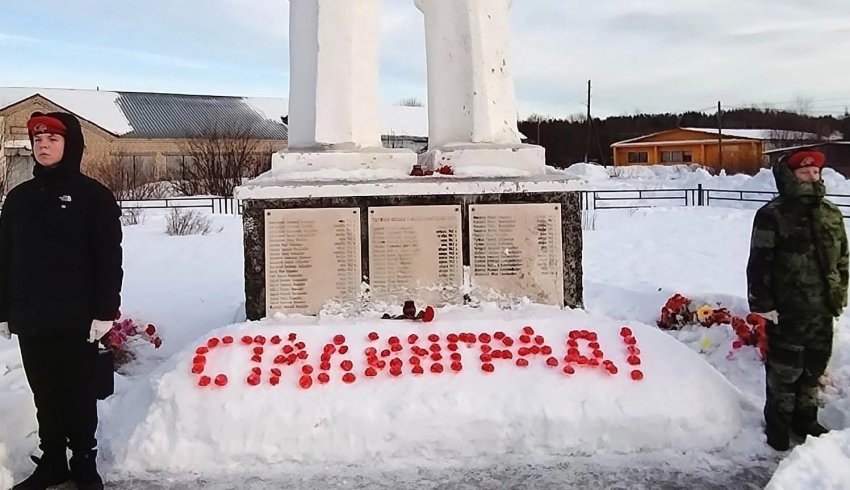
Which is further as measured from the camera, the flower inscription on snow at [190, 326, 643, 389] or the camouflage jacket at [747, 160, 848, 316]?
the flower inscription on snow at [190, 326, 643, 389]

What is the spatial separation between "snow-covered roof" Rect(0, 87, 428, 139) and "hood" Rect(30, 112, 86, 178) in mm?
32817

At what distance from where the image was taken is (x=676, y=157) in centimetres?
4781

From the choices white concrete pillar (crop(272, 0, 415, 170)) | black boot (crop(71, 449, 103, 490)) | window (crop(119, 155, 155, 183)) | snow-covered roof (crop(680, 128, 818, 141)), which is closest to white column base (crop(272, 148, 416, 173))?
white concrete pillar (crop(272, 0, 415, 170))

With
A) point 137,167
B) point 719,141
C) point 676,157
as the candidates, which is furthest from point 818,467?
point 676,157

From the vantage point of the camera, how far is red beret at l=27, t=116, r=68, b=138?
11.4 feet

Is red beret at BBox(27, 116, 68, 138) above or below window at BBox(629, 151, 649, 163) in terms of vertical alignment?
below

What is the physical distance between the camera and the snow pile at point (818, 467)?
3193 mm

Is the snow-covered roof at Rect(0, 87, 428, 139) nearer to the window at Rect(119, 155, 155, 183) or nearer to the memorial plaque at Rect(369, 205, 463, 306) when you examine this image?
the window at Rect(119, 155, 155, 183)

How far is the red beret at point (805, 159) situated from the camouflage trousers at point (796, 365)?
0.76 m

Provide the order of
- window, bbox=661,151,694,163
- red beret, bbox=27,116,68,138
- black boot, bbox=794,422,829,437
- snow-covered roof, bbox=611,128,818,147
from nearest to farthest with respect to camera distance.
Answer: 1. red beret, bbox=27,116,68,138
2. black boot, bbox=794,422,829,437
3. snow-covered roof, bbox=611,128,818,147
4. window, bbox=661,151,694,163

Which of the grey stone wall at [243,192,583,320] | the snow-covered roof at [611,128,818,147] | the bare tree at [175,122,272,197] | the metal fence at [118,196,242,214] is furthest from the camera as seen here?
the snow-covered roof at [611,128,818,147]

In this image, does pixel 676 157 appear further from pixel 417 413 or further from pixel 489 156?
pixel 417 413

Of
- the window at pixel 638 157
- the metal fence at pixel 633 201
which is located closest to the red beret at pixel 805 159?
the metal fence at pixel 633 201

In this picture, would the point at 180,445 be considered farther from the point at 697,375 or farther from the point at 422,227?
the point at 697,375
